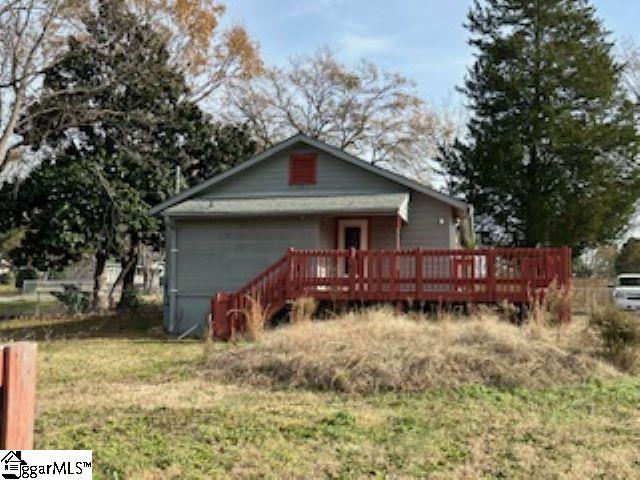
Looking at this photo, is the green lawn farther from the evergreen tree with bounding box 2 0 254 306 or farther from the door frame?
the evergreen tree with bounding box 2 0 254 306

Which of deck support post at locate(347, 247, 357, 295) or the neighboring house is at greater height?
the neighboring house

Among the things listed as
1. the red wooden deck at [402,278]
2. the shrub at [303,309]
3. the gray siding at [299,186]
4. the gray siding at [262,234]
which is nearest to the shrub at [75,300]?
the gray siding at [262,234]

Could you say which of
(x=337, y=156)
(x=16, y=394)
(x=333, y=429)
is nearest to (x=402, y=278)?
(x=337, y=156)

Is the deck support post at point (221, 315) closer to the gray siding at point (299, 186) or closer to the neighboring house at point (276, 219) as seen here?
the neighboring house at point (276, 219)

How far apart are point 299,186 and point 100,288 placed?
35.7 feet

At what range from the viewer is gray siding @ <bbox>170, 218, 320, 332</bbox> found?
16.0 meters

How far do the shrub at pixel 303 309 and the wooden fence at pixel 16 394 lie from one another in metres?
9.94

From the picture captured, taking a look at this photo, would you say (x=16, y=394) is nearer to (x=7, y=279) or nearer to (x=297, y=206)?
(x=297, y=206)

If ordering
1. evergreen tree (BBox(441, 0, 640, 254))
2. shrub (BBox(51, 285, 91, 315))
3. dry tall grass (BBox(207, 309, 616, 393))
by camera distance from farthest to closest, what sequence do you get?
evergreen tree (BBox(441, 0, 640, 254)) < shrub (BBox(51, 285, 91, 315)) < dry tall grass (BBox(207, 309, 616, 393))

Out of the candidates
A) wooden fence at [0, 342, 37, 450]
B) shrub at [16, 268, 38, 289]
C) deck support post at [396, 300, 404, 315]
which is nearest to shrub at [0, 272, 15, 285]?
shrub at [16, 268, 38, 289]

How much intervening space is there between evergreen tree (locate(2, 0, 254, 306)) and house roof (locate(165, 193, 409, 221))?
5.91m

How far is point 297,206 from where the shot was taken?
15.4 meters

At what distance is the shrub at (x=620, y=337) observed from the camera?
27.2ft
